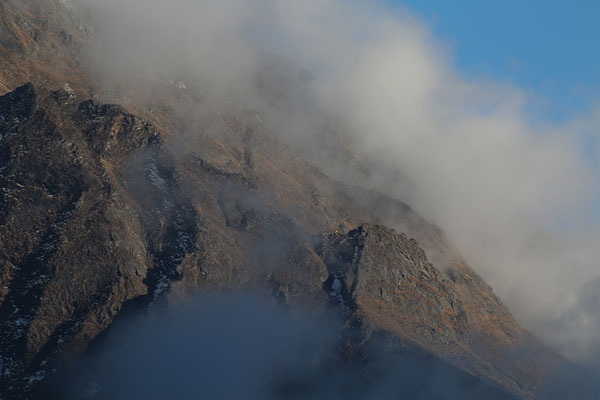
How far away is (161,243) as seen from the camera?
117500 millimetres

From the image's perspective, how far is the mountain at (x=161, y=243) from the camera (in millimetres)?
104438

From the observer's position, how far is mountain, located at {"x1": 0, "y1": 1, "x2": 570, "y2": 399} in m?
104

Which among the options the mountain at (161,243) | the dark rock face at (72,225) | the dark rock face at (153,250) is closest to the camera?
the dark rock face at (72,225)

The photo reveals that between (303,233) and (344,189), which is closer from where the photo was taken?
(303,233)

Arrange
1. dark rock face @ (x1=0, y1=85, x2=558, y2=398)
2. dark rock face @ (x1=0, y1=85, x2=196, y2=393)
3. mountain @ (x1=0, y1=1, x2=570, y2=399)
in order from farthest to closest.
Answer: mountain @ (x1=0, y1=1, x2=570, y2=399) → dark rock face @ (x1=0, y1=85, x2=558, y2=398) → dark rock face @ (x1=0, y1=85, x2=196, y2=393)

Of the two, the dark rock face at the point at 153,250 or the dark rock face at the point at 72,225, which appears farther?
the dark rock face at the point at 153,250

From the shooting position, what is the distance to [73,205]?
367 feet

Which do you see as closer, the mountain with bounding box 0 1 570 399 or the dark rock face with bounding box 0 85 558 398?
the dark rock face with bounding box 0 85 558 398

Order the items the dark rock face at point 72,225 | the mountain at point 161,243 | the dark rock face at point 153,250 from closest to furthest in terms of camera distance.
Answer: the dark rock face at point 72,225 < the dark rock face at point 153,250 < the mountain at point 161,243

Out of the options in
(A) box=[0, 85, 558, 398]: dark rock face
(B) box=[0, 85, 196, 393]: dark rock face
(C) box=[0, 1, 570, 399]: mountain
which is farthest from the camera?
(C) box=[0, 1, 570, 399]: mountain

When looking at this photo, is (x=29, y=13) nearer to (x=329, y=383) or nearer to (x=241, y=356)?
(x=241, y=356)

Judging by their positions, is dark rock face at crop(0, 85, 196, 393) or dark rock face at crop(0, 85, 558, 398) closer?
dark rock face at crop(0, 85, 196, 393)

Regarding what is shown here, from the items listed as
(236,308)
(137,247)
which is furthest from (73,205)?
(236,308)

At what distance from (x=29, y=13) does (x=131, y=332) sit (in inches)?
2945
